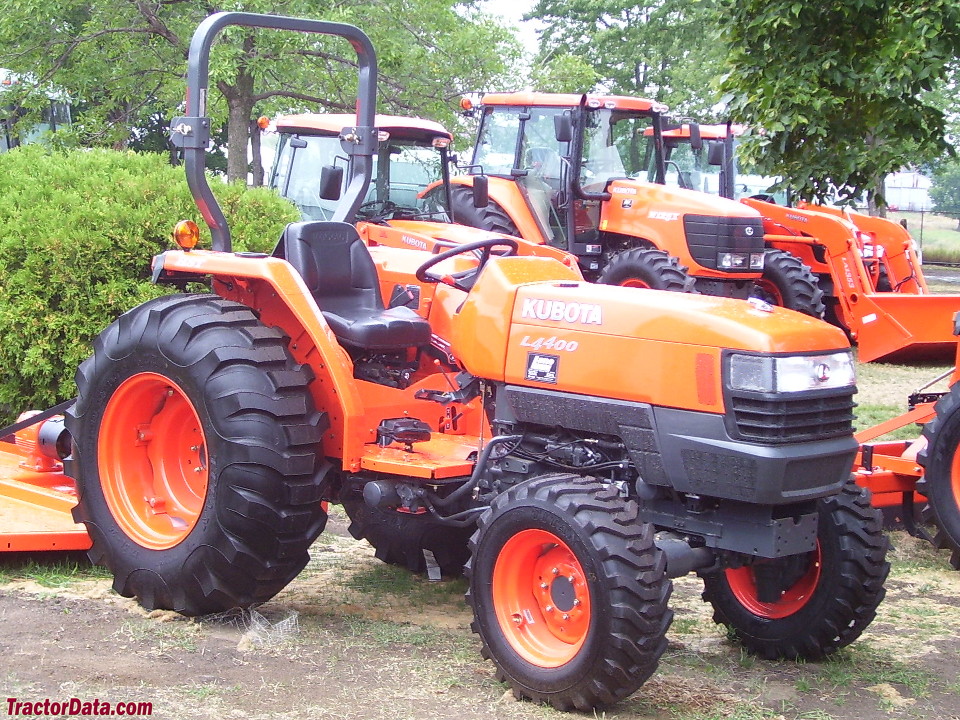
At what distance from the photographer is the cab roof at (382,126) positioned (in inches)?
405

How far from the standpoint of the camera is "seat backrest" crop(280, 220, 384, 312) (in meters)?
5.16

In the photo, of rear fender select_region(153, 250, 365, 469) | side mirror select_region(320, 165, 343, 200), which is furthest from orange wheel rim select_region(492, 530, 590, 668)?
side mirror select_region(320, 165, 343, 200)

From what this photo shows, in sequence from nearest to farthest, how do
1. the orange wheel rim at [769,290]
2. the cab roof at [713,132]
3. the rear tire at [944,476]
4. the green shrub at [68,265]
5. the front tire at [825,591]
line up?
the front tire at [825,591]
the rear tire at [944,476]
the green shrub at [68,265]
the orange wheel rim at [769,290]
the cab roof at [713,132]

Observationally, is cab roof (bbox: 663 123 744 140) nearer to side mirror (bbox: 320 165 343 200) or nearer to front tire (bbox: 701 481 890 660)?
side mirror (bbox: 320 165 343 200)

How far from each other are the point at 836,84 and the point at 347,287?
3487 millimetres

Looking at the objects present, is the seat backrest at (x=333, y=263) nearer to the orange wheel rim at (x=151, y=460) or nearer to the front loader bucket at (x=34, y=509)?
the orange wheel rim at (x=151, y=460)

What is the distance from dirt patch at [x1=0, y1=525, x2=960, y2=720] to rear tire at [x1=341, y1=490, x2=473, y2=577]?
0.13 m

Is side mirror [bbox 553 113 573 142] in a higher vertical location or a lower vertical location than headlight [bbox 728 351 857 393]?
higher

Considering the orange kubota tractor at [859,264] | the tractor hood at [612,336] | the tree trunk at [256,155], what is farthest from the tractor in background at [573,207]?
the tree trunk at [256,155]

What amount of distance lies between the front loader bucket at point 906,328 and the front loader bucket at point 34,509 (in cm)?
576

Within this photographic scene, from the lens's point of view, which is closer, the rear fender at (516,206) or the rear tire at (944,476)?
the rear tire at (944,476)

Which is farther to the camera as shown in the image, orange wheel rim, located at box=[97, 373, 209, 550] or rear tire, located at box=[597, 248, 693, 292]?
rear tire, located at box=[597, 248, 693, 292]

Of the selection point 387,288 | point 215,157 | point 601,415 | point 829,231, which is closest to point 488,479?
point 601,415

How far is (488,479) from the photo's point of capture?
4.61 m
